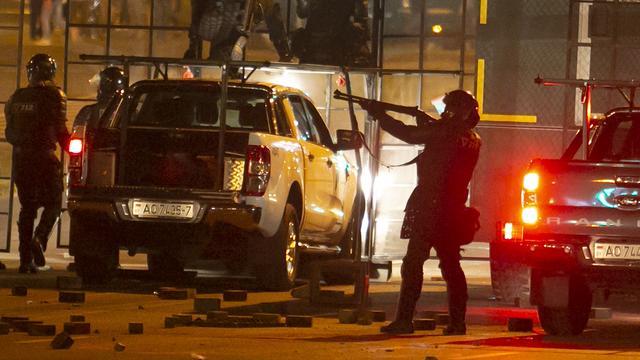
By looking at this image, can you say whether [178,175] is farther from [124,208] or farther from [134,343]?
[134,343]

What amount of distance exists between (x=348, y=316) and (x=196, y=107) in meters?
3.97

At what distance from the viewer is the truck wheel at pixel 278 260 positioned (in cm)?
1630

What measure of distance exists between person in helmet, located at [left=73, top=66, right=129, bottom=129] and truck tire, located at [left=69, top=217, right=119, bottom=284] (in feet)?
2.84

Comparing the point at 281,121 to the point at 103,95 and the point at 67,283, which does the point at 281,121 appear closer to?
the point at 67,283

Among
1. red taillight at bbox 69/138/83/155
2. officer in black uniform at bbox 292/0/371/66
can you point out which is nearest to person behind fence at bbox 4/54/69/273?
red taillight at bbox 69/138/83/155

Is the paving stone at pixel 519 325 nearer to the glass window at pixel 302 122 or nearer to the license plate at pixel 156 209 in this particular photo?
the license plate at pixel 156 209

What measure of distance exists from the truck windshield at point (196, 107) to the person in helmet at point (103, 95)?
258 mm

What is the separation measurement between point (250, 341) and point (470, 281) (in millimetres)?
8501

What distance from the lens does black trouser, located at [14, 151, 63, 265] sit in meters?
18.4

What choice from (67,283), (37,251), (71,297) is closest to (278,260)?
(67,283)

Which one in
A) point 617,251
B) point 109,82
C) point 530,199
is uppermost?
point 109,82

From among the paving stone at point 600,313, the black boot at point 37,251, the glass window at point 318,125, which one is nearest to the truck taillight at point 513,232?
the paving stone at point 600,313

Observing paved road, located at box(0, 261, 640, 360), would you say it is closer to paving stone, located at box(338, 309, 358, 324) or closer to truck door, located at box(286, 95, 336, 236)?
paving stone, located at box(338, 309, 358, 324)

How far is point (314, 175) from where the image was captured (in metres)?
17.5
